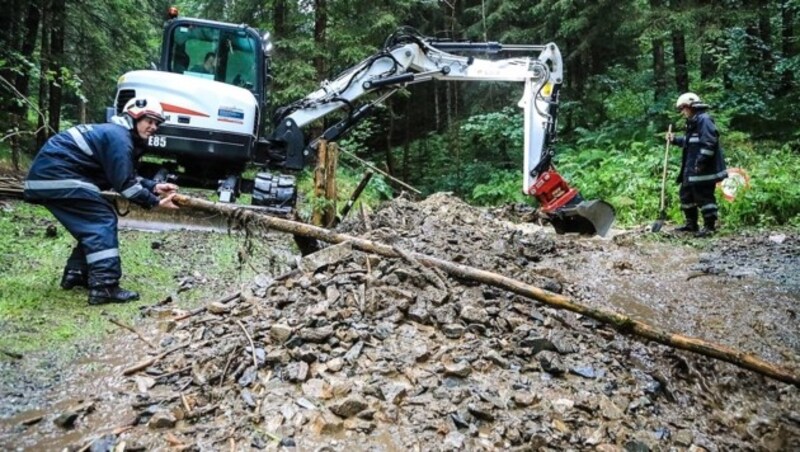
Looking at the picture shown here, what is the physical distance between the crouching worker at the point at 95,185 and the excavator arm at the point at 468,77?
10.5 feet

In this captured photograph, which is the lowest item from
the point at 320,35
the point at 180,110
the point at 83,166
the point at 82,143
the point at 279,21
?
the point at 83,166

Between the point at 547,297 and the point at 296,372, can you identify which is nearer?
the point at 296,372

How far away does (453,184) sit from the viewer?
16359 millimetres

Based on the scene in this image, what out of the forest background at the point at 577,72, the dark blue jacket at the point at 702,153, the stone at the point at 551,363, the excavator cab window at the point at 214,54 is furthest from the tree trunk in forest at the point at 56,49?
the dark blue jacket at the point at 702,153

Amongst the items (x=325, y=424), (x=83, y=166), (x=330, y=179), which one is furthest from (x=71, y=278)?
(x=325, y=424)

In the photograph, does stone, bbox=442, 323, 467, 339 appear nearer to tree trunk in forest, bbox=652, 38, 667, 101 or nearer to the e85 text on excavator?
the e85 text on excavator

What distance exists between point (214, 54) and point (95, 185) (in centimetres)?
388

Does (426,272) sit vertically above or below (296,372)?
above

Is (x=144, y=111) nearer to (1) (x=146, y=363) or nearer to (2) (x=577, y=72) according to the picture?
(1) (x=146, y=363)

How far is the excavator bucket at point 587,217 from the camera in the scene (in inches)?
311

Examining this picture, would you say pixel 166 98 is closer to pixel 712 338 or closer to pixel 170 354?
pixel 170 354

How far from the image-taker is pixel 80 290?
5.21m

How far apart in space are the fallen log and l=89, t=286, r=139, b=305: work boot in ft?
2.97

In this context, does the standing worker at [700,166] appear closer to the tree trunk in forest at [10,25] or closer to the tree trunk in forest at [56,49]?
the tree trunk in forest at [56,49]
